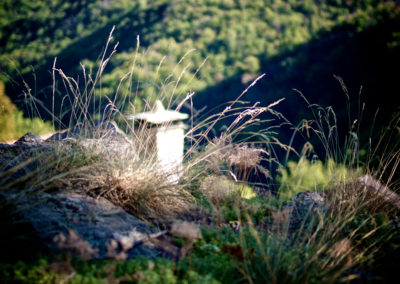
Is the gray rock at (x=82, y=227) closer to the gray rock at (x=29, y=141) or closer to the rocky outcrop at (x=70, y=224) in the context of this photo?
the rocky outcrop at (x=70, y=224)

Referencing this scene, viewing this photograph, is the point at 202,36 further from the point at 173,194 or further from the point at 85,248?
the point at 85,248

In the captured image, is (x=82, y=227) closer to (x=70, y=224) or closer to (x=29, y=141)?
(x=70, y=224)

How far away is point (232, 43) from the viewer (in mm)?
9000

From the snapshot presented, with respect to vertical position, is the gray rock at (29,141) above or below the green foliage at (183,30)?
below

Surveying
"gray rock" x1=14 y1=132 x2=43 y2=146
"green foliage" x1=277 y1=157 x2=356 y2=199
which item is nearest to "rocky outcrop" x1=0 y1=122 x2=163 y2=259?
"gray rock" x1=14 y1=132 x2=43 y2=146

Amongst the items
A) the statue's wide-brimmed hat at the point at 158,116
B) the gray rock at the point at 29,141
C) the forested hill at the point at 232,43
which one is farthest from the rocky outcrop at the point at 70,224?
the forested hill at the point at 232,43

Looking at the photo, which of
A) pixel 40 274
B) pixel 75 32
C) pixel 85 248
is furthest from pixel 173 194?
pixel 75 32

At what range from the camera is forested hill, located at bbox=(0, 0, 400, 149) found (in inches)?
258

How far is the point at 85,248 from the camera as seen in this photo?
94 cm

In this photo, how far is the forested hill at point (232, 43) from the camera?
6.54m

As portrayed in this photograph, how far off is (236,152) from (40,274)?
52.6 inches

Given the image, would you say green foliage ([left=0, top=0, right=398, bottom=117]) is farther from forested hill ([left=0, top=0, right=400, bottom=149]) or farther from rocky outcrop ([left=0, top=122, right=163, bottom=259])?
rocky outcrop ([left=0, top=122, right=163, bottom=259])

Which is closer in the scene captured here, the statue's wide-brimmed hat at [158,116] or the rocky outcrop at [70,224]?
the rocky outcrop at [70,224]

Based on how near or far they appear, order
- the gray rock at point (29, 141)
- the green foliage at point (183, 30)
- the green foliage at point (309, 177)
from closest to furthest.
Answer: the green foliage at point (309, 177) < the gray rock at point (29, 141) < the green foliage at point (183, 30)
